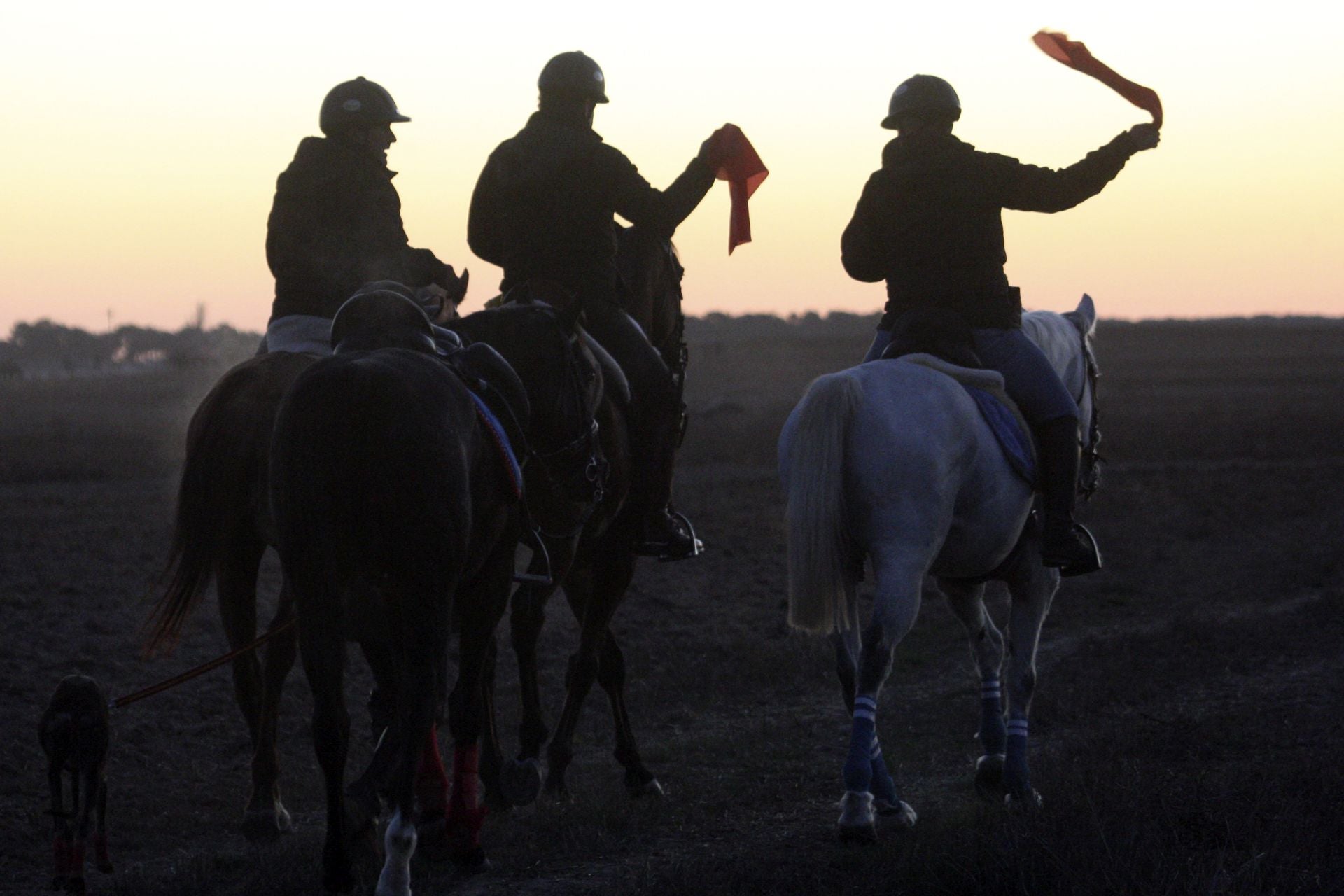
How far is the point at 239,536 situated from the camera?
746 cm

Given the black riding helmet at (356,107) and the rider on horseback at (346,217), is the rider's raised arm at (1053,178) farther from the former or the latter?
the black riding helmet at (356,107)

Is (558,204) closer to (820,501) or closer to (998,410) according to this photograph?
(820,501)

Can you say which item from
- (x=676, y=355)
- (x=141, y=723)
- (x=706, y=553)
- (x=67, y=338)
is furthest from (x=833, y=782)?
Result: (x=67, y=338)

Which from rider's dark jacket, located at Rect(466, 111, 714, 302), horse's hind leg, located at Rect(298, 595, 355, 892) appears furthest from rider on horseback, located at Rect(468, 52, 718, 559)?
horse's hind leg, located at Rect(298, 595, 355, 892)

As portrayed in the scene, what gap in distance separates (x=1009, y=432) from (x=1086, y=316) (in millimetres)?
1974

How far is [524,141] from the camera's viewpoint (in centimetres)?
799

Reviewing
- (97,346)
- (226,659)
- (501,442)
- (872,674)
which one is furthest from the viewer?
(97,346)

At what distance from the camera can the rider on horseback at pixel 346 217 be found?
7.81 m

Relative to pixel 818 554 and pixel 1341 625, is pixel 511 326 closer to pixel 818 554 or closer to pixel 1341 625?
pixel 818 554

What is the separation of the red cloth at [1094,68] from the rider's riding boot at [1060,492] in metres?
1.64

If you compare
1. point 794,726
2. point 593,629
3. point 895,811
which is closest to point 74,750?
point 593,629

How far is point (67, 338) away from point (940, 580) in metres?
156

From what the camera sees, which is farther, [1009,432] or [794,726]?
[794,726]

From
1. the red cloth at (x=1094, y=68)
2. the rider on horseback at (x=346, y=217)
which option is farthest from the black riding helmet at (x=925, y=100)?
the rider on horseback at (x=346, y=217)
